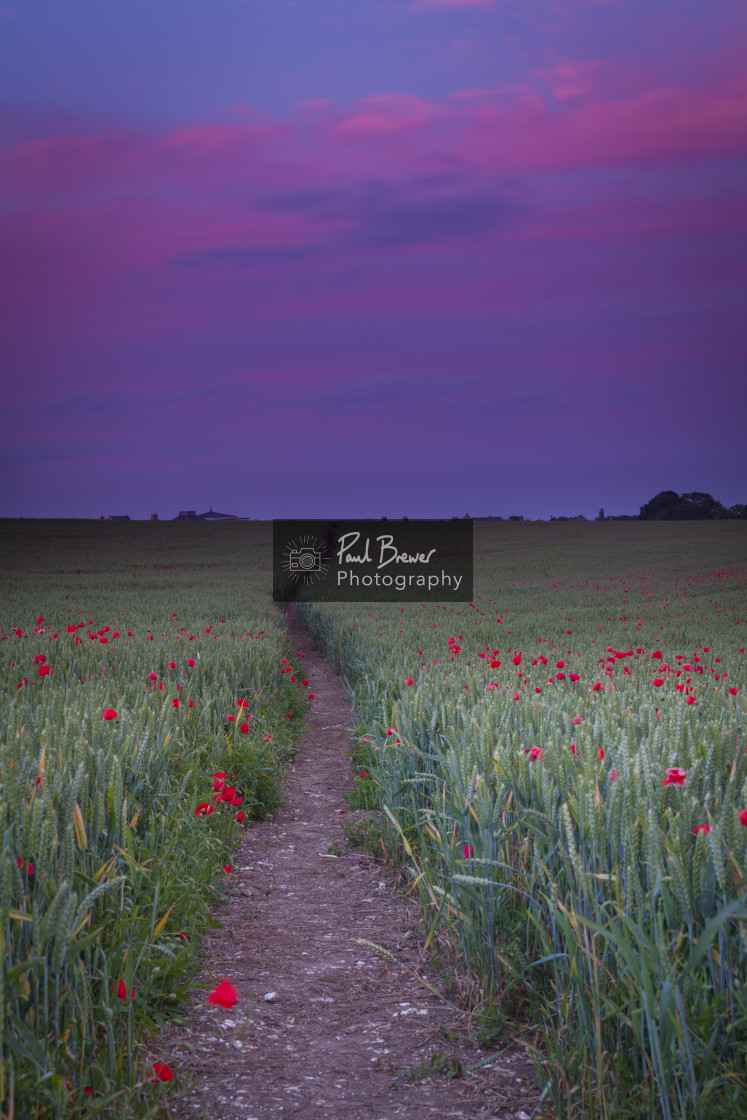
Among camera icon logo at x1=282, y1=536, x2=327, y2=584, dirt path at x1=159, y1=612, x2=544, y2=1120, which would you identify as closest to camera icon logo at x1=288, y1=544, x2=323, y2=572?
camera icon logo at x1=282, y1=536, x2=327, y2=584

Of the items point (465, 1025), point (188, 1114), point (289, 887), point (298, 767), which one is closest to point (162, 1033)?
point (188, 1114)

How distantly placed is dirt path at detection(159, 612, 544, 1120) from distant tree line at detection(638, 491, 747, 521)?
251 feet

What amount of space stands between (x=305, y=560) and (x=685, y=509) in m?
51.1

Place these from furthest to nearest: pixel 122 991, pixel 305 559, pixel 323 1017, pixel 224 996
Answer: pixel 305 559 < pixel 323 1017 < pixel 122 991 < pixel 224 996

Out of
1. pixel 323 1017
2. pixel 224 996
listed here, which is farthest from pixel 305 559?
pixel 224 996

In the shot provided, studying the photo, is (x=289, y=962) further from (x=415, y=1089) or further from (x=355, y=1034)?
(x=415, y=1089)

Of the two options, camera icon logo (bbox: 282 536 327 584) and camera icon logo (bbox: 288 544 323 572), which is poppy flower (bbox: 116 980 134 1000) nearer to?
camera icon logo (bbox: 282 536 327 584)

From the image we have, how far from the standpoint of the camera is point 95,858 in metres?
3.14

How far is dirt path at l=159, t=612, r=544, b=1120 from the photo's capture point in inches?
114

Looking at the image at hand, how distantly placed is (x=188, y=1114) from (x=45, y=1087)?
696 mm

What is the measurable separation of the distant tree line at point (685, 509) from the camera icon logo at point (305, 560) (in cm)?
4258

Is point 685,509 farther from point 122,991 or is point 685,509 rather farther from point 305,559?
point 122,991

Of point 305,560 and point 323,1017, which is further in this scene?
point 305,560

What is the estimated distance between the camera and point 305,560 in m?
42.3
